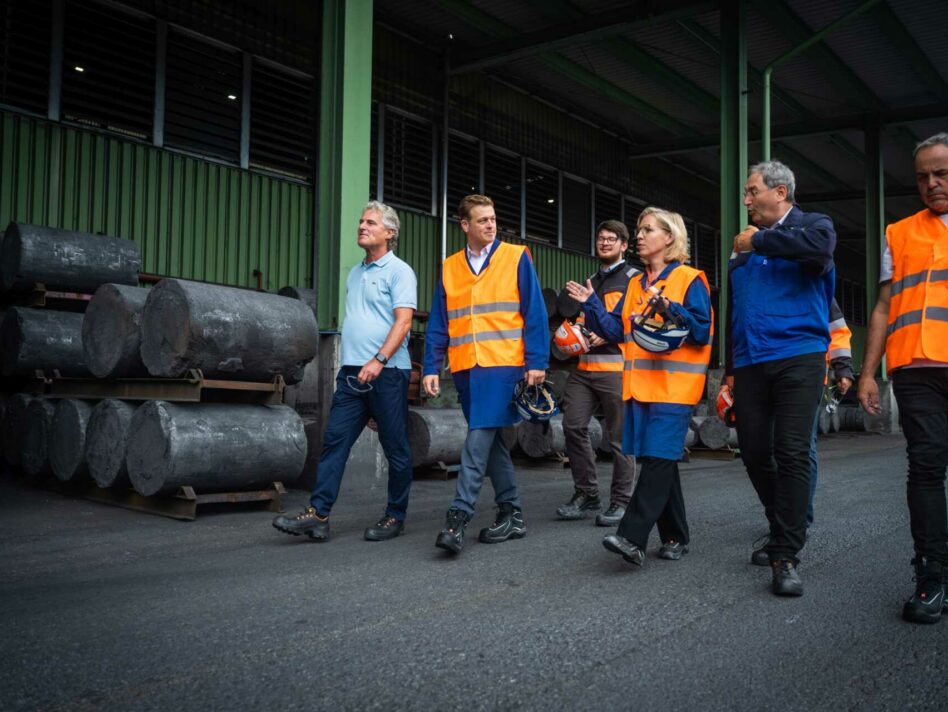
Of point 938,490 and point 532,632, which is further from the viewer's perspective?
point 938,490

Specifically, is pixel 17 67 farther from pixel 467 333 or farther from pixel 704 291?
pixel 704 291

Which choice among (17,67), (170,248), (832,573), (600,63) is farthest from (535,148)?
(832,573)

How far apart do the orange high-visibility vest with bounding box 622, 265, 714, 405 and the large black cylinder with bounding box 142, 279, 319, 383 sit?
3119 millimetres

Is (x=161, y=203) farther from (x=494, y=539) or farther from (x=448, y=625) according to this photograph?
(x=448, y=625)

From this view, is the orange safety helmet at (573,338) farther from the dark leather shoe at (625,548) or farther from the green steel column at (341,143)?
the green steel column at (341,143)

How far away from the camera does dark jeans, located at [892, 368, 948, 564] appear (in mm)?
3467

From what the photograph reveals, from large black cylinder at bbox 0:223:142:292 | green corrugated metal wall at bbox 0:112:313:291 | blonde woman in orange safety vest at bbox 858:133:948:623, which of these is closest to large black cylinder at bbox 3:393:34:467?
large black cylinder at bbox 0:223:142:292

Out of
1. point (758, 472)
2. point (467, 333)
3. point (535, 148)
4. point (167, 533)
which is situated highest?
point (535, 148)

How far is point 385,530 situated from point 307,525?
472 millimetres

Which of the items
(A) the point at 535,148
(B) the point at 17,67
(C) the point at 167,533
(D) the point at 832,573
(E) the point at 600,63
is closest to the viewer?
(D) the point at 832,573

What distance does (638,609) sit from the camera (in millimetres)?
3463

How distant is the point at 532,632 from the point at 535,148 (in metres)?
17.1

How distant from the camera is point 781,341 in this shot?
13.1ft

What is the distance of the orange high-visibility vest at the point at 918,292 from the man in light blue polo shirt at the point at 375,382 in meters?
2.54
